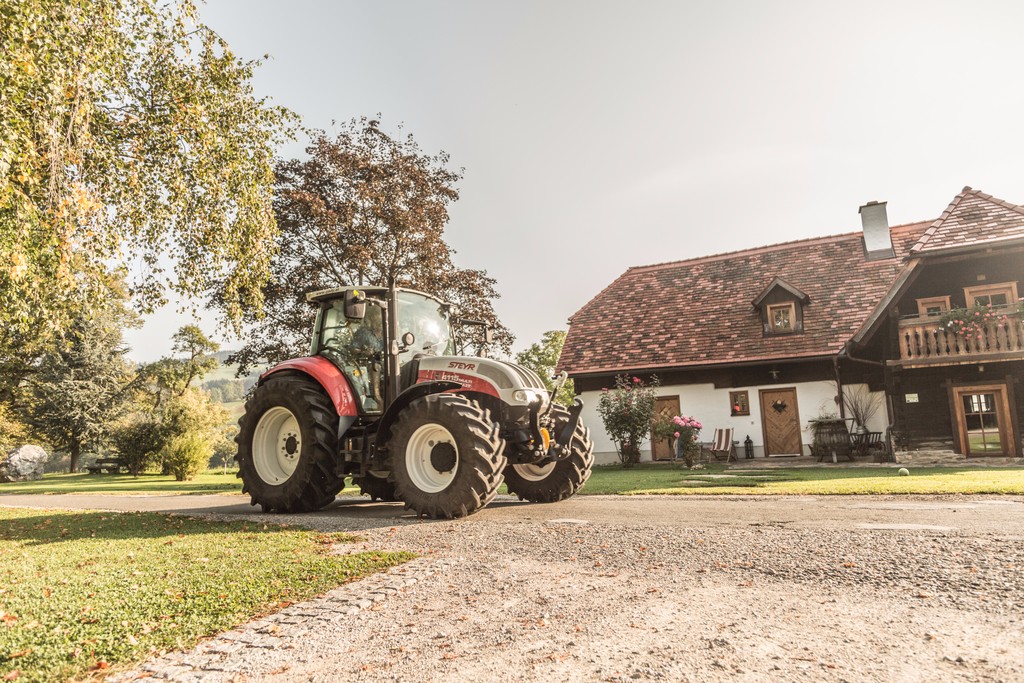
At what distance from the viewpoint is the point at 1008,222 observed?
16922 millimetres

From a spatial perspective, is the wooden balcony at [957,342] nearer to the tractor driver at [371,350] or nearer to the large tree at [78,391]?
the tractor driver at [371,350]

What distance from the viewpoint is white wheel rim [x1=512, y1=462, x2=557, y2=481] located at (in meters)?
8.80

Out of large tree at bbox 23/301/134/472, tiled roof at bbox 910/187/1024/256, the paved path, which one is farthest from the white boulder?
tiled roof at bbox 910/187/1024/256

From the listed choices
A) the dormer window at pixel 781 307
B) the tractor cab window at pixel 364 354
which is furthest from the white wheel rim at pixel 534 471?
the dormer window at pixel 781 307

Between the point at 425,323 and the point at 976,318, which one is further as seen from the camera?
the point at 976,318

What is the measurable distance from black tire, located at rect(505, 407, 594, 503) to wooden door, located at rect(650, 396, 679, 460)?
12184 millimetres

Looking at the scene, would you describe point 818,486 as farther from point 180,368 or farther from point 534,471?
point 180,368

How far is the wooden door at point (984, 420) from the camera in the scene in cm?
1661

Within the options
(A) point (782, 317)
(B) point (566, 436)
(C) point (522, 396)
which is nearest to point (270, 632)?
(C) point (522, 396)

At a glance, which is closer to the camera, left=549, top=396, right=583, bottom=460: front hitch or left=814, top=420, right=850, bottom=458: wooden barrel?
left=549, top=396, right=583, bottom=460: front hitch

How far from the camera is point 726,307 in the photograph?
71.1 feet

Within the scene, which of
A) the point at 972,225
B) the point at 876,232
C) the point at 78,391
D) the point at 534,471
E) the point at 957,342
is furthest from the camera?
the point at 78,391

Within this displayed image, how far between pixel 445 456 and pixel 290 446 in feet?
8.39

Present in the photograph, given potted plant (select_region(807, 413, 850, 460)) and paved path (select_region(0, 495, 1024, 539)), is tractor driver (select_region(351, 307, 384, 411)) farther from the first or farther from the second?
potted plant (select_region(807, 413, 850, 460))
